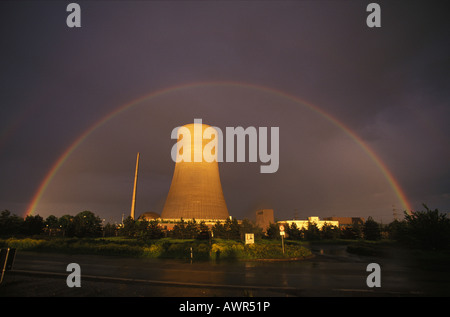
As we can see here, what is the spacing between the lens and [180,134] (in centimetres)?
3562

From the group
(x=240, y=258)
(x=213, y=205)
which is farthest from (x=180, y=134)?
(x=240, y=258)

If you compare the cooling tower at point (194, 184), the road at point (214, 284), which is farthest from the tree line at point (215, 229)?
the road at point (214, 284)

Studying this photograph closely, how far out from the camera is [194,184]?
1293 inches

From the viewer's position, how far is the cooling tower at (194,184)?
32438mm

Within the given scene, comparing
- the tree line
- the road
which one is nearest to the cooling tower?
the tree line

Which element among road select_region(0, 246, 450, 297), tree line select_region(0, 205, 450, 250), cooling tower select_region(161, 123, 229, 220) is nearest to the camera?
road select_region(0, 246, 450, 297)

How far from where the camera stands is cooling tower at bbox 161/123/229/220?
3244 centimetres

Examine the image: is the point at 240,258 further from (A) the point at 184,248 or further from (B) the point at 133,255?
(B) the point at 133,255

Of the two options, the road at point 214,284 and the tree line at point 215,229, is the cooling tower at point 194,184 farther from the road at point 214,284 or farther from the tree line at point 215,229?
the road at point 214,284

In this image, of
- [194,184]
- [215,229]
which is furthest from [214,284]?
[194,184]

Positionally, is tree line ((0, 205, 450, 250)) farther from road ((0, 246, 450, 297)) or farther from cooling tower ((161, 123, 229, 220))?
road ((0, 246, 450, 297))

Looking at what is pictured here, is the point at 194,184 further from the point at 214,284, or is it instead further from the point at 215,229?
the point at 214,284
